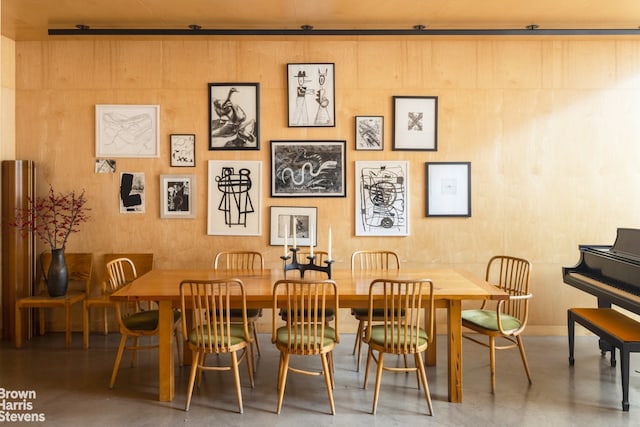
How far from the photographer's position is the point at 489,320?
12.5 ft

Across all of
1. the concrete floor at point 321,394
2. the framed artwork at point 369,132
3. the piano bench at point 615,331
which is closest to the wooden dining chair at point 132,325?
the concrete floor at point 321,394

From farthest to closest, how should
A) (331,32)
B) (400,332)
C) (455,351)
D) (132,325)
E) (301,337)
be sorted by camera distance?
(331,32) → (132,325) → (455,351) → (400,332) → (301,337)

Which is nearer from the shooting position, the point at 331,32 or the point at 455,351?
the point at 455,351

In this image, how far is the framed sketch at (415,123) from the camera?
5.14 metres

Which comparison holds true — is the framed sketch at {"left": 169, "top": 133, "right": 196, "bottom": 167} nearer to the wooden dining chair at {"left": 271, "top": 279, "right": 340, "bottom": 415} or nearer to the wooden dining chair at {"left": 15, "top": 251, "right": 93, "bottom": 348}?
the wooden dining chair at {"left": 15, "top": 251, "right": 93, "bottom": 348}

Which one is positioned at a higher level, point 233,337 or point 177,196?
point 177,196

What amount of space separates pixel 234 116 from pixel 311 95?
86 centimetres

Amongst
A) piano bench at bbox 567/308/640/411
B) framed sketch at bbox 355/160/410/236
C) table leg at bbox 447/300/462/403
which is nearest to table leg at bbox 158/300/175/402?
table leg at bbox 447/300/462/403

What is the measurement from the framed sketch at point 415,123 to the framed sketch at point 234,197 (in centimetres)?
154

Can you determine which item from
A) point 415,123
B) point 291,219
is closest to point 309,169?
point 291,219

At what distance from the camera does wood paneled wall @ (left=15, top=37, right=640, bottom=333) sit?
514 centimetres

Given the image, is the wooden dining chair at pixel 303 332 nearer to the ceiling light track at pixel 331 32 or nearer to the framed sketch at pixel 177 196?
the framed sketch at pixel 177 196

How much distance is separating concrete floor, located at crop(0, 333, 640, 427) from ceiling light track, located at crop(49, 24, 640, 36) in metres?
3.08

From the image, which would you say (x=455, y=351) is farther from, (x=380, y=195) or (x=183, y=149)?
(x=183, y=149)
